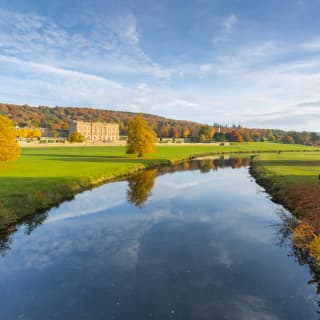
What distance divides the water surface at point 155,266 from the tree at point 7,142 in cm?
1888

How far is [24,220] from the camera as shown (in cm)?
1861

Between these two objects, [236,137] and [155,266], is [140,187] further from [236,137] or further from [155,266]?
[236,137]

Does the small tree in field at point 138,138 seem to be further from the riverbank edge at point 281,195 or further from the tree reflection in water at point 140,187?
the riverbank edge at point 281,195

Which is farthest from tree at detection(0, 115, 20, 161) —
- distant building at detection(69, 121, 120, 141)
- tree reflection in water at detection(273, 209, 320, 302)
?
distant building at detection(69, 121, 120, 141)

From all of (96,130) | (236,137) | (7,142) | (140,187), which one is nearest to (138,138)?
(7,142)

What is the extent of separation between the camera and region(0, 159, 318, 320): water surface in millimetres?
9523

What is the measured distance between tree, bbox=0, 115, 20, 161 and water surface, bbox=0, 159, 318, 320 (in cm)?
1888

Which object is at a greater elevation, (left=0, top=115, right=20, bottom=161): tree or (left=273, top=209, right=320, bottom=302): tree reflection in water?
(left=0, top=115, right=20, bottom=161): tree


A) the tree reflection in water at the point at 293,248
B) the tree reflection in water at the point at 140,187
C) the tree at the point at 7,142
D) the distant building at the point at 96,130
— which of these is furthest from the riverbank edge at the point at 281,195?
the distant building at the point at 96,130

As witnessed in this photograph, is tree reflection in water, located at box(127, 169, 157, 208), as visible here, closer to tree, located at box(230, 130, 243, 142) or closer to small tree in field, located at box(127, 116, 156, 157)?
small tree in field, located at box(127, 116, 156, 157)

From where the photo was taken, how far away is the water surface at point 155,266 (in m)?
9.52

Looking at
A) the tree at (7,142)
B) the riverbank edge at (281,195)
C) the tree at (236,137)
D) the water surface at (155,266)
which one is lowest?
the water surface at (155,266)

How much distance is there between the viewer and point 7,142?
3569 centimetres

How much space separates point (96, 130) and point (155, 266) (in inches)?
7211
